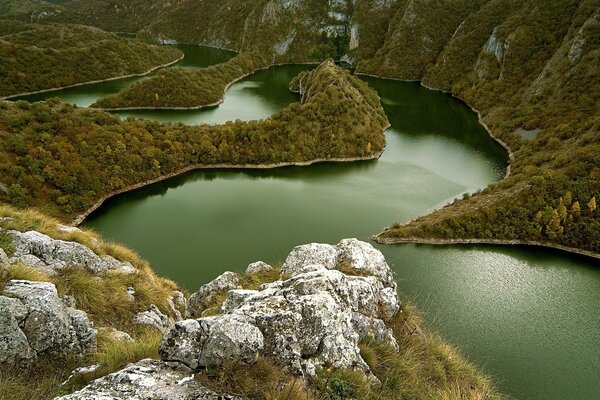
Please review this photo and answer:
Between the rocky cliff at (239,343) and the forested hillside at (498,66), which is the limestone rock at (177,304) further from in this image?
the forested hillside at (498,66)

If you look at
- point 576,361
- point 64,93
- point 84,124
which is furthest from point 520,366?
point 64,93

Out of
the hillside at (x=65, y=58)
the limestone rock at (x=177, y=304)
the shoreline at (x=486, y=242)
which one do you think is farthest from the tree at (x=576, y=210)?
the hillside at (x=65, y=58)

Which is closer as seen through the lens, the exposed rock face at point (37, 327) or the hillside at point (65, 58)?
the exposed rock face at point (37, 327)

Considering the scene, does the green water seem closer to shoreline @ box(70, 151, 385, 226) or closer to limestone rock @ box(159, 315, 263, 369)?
shoreline @ box(70, 151, 385, 226)

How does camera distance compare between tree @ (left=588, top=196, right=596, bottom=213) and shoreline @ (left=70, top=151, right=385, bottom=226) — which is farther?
shoreline @ (left=70, top=151, right=385, bottom=226)

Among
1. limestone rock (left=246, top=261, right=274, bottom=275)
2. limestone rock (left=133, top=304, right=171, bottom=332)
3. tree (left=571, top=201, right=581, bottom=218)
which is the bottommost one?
limestone rock (left=133, top=304, right=171, bottom=332)

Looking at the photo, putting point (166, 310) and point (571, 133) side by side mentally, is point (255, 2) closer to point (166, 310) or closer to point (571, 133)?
point (571, 133)

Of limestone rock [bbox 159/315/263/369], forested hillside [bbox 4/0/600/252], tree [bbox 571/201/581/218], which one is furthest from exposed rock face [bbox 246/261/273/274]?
tree [bbox 571/201/581/218]
